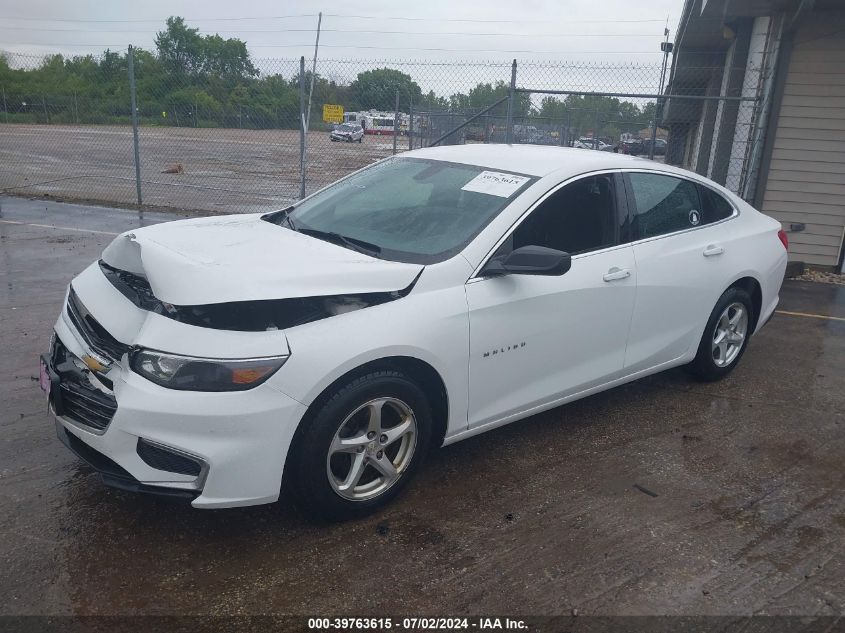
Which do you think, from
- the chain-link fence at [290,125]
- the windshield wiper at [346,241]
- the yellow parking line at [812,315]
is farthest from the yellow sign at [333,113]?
the windshield wiper at [346,241]

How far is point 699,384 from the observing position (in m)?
5.39

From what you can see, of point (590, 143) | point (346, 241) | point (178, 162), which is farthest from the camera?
point (178, 162)

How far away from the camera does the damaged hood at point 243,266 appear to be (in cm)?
312

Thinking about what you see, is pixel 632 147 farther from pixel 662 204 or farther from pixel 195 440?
pixel 195 440

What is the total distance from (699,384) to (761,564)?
2290 mm

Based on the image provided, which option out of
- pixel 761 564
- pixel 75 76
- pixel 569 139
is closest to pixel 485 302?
pixel 761 564

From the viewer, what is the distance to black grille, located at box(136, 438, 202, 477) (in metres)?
2.94

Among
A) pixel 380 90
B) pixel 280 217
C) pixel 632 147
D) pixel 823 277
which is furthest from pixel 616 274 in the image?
pixel 632 147

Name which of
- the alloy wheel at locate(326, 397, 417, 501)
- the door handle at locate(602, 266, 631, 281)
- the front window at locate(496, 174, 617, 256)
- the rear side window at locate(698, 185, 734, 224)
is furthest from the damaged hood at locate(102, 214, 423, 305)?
the rear side window at locate(698, 185, 734, 224)

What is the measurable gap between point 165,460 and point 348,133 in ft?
59.8

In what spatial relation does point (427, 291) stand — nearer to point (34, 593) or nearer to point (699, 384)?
point (34, 593)

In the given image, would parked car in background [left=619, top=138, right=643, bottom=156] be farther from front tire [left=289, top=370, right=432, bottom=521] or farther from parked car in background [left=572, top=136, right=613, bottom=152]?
front tire [left=289, top=370, right=432, bottom=521]

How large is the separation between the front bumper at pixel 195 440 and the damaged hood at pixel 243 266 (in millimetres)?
412

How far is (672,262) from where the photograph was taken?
460cm
